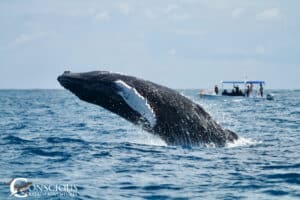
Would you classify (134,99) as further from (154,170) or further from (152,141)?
(152,141)

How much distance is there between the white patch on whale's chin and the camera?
11375 millimetres

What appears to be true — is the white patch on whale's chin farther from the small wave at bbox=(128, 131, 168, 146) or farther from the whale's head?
the small wave at bbox=(128, 131, 168, 146)

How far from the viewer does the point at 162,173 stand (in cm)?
962

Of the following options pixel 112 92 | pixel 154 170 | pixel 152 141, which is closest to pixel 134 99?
pixel 112 92

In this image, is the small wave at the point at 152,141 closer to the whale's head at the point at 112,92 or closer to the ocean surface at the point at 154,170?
the ocean surface at the point at 154,170

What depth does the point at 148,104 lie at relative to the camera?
11.5 m

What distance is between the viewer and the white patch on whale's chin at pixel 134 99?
11375 millimetres

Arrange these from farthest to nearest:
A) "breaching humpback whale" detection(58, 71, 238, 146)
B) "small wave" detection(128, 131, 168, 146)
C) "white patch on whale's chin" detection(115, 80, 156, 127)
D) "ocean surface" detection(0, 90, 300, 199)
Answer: "small wave" detection(128, 131, 168, 146) < "breaching humpback whale" detection(58, 71, 238, 146) < "white patch on whale's chin" detection(115, 80, 156, 127) < "ocean surface" detection(0, 90, 300, 199)

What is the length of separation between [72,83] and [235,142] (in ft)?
12.9

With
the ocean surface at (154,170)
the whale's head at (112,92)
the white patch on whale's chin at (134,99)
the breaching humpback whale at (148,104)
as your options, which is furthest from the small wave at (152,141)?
the white patch on whale's chin at (134,99)

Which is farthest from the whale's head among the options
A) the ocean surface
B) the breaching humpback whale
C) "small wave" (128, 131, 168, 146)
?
"small wave" (128, 131, 168, 146)

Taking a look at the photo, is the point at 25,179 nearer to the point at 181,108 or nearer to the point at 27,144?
the point at 181,108

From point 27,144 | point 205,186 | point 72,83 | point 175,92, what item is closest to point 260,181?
point 205,186

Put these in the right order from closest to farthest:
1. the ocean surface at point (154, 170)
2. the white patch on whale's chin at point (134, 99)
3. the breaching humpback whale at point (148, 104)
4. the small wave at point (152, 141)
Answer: the ocean surface at point (154, 170) < the white patch on whale's chin at point (134, 99) < the breaching humpback whale at point (148, 104) < the small wave at point (152, 141)
